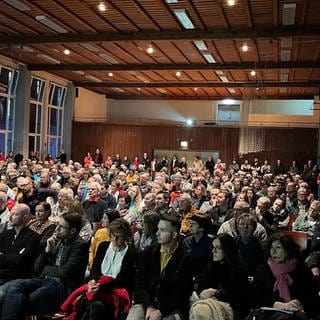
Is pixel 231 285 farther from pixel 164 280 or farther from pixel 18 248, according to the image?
pixel 18 248

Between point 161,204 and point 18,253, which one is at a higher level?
point 161,204

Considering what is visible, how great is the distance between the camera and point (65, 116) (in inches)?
857

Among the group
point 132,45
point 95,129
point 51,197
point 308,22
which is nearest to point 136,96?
point 95,129

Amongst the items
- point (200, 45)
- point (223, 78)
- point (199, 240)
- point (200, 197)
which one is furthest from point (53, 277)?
point (223, 78)

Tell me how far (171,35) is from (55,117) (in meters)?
11.3

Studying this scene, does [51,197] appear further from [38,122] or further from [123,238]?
[38,122]

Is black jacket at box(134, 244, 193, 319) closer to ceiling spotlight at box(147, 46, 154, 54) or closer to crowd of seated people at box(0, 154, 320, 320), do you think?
crowd of seated people at box(0, 154, 320, 320)

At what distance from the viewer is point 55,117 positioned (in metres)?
21.2

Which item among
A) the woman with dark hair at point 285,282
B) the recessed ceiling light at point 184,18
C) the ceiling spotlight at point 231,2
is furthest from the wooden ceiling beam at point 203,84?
the woman with dark hair at point 285,282

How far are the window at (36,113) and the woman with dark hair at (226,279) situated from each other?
16698 millimetres

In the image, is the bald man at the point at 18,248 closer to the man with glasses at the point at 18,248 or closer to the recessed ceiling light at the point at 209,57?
the man with glasses at the point at 18,248

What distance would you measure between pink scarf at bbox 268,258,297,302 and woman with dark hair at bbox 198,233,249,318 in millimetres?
215

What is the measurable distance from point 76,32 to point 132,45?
198cm

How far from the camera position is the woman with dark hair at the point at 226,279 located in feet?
10.1
